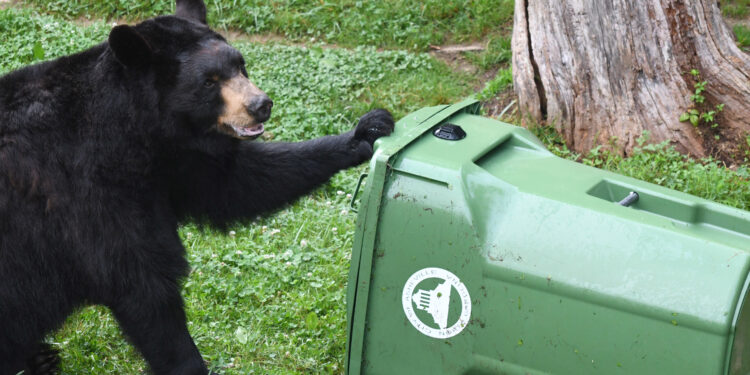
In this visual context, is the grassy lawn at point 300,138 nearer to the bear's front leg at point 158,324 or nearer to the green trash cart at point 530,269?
the bear's front leg at point 158,324

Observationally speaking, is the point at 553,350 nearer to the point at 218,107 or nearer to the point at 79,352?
the point at 218,107

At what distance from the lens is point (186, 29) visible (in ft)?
12.4

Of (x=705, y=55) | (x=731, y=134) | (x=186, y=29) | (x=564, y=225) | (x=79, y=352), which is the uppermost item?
(x=186, y=29)

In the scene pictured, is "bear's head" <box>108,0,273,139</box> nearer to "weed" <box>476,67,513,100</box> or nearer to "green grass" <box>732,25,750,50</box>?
"weed" <box>476,67,513,100</box>

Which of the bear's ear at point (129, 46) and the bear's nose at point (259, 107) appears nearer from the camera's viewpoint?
the bear's ear at point (129, 46)

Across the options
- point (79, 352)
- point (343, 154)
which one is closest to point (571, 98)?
point (343, 154)

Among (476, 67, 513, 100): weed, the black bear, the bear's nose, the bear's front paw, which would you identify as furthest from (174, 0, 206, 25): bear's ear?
(476, 67, 513, 100): weed

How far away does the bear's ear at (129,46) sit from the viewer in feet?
11.3

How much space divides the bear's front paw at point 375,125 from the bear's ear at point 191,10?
851 mm

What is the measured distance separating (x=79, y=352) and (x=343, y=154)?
1678 millimetres

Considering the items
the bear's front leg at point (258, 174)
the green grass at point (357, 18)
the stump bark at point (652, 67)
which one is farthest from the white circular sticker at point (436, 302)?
the green grass at point (357, 18)

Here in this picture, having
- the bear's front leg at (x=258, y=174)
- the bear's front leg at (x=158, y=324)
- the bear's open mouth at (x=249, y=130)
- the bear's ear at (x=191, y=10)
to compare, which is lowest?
the bear's front leg at (x=158, y=324)

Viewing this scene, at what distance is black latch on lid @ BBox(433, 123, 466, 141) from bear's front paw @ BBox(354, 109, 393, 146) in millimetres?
230

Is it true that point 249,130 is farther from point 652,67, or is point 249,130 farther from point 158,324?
point 652,67
